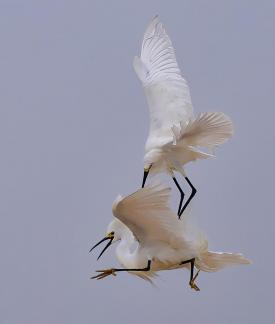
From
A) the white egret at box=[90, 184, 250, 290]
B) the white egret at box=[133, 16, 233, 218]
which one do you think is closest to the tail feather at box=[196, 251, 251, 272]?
the white egret at box=[90, 184, 250, 290]

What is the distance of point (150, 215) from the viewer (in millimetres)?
11891

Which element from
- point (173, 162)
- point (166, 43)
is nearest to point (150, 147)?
point (173, 162)

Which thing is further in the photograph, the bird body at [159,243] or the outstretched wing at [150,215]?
the bird body at [159,243]

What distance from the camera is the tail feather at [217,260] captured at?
12828mm

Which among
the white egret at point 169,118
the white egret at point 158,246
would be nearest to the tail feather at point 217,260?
the white egret at point 158,246

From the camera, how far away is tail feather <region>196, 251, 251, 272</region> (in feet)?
42.1

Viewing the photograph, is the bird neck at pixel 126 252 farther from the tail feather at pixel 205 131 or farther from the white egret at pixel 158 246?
the tail feather at pixel 205 131

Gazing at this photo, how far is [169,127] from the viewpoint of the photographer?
→ 1398cm

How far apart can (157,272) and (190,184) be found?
4.62ft

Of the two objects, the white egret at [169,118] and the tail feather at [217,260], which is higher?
the white egret at [169,118]

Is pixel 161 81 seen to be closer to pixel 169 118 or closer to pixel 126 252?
pixel 169 118

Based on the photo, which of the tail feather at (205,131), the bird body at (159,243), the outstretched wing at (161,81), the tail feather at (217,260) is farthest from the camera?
the outstretched wing at (161,81)

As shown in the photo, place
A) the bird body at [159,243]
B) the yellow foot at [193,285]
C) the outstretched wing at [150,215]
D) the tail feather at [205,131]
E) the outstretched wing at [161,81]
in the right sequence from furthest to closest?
the outstretched wing at [161,81] → the tail feather at [205,131] → the yellow foot at [193,285] → the bird body at [159,243] → the outstretched wing at [150,215]

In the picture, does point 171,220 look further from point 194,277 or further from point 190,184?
point 190,184
